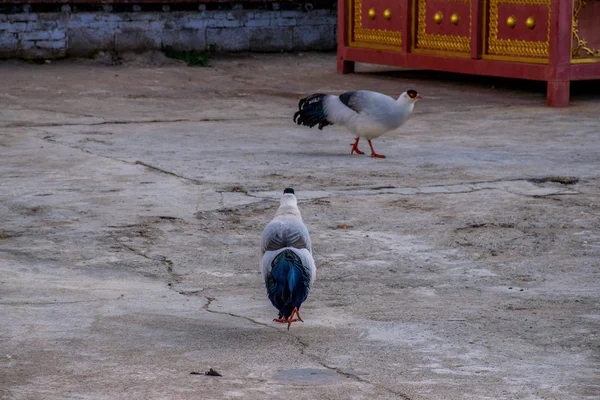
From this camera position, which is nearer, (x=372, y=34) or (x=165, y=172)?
(x=165, y=172)

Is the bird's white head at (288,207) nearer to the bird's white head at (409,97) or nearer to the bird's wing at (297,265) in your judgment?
the bird's wing at (297,265)

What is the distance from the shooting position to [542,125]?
1034cm

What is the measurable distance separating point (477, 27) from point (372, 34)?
2.09m

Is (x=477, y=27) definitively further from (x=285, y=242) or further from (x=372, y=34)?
(x=285, y=242)

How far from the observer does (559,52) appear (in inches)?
450

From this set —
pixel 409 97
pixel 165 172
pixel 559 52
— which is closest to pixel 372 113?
pixel 409 97

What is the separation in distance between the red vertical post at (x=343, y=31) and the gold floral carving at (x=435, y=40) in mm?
1339

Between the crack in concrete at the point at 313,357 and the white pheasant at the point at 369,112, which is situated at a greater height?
the white pheasant at the point at 369,112

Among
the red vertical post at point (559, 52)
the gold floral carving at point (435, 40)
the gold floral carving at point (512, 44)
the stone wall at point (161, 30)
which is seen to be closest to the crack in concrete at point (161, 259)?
the red vertical post at point (559, 52)

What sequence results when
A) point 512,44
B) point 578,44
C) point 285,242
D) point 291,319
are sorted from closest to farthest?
point 291,319 < point 285,242 < point 578,44 < point 512,44

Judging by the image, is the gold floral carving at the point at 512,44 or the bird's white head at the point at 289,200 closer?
the bird's white head at the point at 289,200

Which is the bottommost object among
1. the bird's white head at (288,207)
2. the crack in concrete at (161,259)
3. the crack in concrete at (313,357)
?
the crack in concrete at (161,259)

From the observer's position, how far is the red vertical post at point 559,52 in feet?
37.3

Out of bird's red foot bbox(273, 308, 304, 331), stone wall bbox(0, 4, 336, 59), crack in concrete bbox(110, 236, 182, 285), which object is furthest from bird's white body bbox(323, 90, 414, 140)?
stone wall bbox(0, 4, 336, 59)
